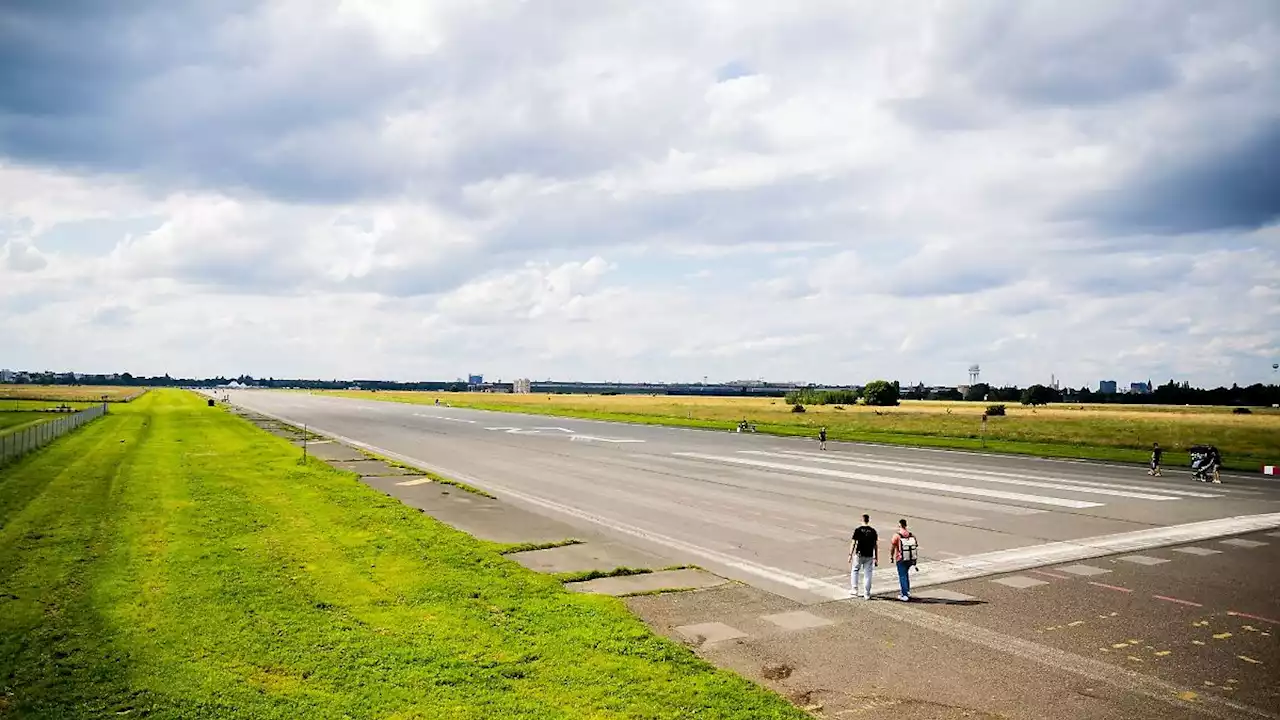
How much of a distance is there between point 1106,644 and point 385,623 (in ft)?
40.2

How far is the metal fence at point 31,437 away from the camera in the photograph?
36878 mm

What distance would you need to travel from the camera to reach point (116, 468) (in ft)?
115

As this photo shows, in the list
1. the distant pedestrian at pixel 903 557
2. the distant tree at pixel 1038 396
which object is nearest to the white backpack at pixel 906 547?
the distant pedestrian at pixel 903 557

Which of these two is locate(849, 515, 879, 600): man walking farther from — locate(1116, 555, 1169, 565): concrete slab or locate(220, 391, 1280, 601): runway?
locate(1116, 555, 1169, 565): concrete slab

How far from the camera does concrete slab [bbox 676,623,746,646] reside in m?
13.2

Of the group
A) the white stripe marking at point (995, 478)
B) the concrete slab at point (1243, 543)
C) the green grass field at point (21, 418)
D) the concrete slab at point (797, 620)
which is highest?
the white stripe marking at point (995, 478)

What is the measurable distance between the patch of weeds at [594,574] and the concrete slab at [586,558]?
31 centimetres

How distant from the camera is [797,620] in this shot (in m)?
14.4

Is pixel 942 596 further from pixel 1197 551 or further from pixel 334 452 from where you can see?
pixel 334 452

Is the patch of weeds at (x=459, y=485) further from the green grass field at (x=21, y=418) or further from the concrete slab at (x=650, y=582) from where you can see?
the green grass field at (x=21, y=418)

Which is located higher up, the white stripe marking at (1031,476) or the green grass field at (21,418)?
the white stripe marking at (1031,476)

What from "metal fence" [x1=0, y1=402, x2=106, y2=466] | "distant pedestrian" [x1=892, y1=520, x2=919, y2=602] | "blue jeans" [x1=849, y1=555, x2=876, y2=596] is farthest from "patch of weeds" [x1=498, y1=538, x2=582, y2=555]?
"metal fence" [x1=0, y1=402, x2=106, y2=466]

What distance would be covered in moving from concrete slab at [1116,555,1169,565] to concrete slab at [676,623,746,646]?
11805mm

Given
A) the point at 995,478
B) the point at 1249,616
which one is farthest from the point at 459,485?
the point at 1249,616
